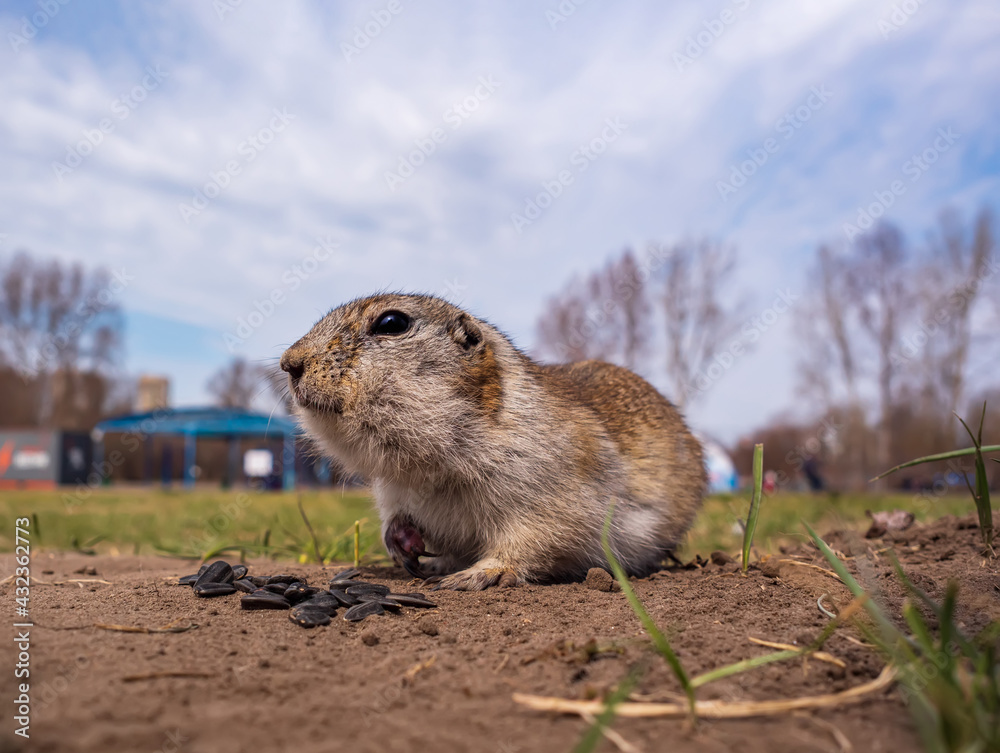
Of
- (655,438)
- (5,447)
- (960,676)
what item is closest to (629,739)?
(960,676)

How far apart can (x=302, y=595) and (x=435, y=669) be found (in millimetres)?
965

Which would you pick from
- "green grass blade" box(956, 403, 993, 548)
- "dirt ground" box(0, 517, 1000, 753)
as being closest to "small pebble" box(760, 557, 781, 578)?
"dirt ground" box(0, 517, 1000, 753)

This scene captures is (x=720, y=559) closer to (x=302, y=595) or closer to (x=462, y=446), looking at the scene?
(x=462, y=446)

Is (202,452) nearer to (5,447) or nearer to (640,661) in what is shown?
(5,447)

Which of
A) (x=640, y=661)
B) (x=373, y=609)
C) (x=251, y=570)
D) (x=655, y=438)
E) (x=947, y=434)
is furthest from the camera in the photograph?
→ (x=947, y=434)

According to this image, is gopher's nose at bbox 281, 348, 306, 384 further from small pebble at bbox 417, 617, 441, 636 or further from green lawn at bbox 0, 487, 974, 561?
small pebble at bbox 417, 617, 441, 636

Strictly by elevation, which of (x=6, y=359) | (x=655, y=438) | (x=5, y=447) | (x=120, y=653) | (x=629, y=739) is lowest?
(x=629, y=739)

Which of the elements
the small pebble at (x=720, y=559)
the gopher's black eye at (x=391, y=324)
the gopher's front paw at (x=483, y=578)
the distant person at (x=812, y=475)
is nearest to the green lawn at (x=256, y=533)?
the small pebble at (x=720, y=559)

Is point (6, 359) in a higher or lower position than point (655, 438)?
higher

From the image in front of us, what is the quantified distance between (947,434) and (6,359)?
1612 inches

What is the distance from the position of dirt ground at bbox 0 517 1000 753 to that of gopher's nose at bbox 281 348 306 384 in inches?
41.4

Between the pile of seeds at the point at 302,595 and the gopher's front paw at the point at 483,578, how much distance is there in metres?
0.26

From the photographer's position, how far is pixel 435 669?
1.71 metres

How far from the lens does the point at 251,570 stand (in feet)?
10.9
